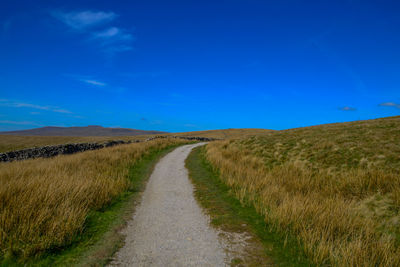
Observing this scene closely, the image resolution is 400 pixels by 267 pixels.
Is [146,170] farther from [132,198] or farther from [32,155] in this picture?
[32,155]

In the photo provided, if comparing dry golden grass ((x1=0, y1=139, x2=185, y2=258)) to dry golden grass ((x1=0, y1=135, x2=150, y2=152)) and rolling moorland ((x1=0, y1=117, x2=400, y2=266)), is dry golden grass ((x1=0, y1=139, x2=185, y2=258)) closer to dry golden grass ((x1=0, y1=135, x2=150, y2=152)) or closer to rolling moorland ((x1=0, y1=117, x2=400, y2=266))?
rolling moorland ((x1=0, y1=117, x2=400, y2=266))

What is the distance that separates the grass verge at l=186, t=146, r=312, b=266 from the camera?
463cm

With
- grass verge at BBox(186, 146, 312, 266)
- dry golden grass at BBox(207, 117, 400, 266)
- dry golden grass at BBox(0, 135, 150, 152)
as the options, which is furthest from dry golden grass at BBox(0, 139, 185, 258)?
dry golden grass at BBox(0, 135, 150, 152)

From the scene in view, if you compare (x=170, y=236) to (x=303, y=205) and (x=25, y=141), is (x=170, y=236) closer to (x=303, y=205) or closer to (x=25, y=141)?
(x=303, y=205)

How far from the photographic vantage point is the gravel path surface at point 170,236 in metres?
4.52

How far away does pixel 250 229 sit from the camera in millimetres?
6098

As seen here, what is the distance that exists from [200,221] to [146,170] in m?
9.36

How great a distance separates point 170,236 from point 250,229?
2.32m

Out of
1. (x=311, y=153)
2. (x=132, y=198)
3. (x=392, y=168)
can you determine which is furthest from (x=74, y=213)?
(x=311, y=153)

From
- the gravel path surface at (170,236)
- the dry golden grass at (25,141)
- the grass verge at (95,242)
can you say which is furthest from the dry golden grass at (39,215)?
the dry golden grass at (25,141)

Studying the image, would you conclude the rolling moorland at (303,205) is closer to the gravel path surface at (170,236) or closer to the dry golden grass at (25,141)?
the gravel path surface at (170,236)

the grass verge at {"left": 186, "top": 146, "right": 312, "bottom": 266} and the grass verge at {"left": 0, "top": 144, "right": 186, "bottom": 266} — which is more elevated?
the grass verge at {"left": 0, "top": 144, "right": 186, "bottom": 266}

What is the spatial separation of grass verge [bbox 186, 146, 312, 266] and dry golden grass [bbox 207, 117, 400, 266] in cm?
28

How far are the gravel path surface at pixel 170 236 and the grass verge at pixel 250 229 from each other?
0.45 m
